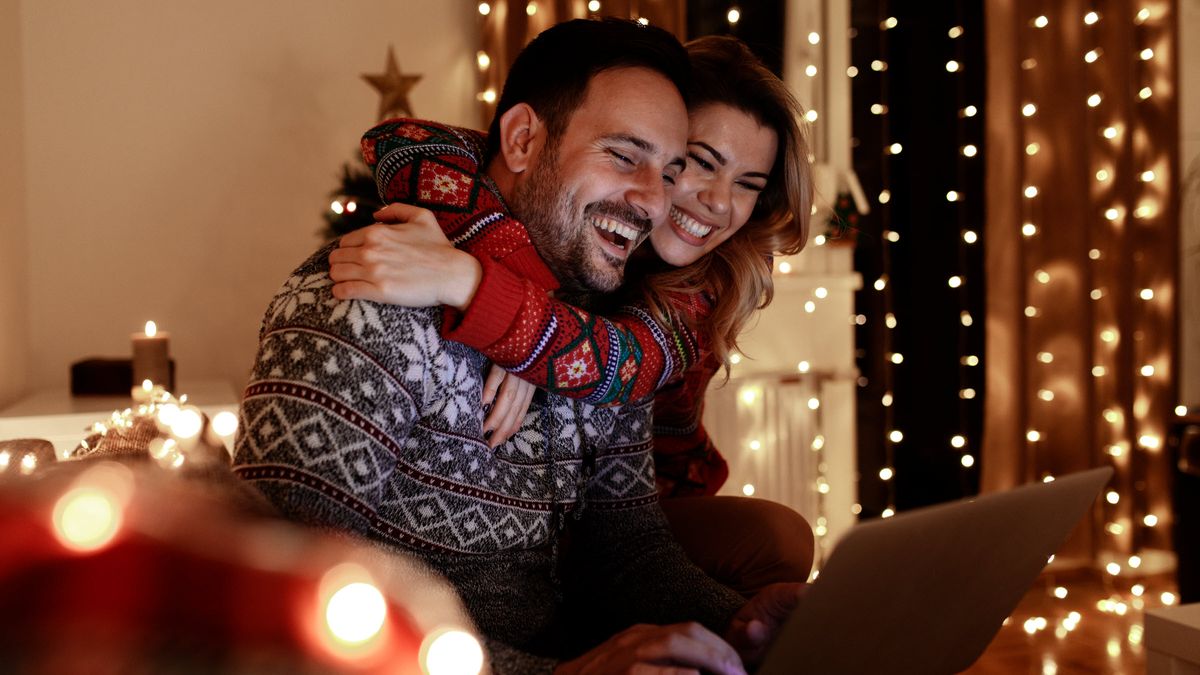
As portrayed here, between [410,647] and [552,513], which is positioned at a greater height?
[410,647]

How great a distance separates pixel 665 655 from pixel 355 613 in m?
0.59

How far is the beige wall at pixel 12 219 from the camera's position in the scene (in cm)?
233

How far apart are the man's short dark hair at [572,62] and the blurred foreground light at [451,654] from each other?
3.28ft

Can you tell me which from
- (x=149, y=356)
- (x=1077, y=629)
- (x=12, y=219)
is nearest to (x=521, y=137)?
(x=149, y=356)

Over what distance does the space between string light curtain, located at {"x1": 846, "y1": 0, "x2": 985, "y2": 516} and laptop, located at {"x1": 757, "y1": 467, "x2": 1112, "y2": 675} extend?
7.47ft

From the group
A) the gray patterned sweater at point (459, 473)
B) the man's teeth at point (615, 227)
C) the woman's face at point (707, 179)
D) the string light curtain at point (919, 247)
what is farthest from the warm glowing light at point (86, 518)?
the string light curtain at point (919, 247)

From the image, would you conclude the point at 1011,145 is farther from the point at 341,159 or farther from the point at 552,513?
the point at 552,513

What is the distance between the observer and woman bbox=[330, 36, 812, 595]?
44.0 inches

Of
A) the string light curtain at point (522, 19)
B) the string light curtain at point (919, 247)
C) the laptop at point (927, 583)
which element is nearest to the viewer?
the laptop at point (927, 583)

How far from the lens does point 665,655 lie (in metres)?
0.93

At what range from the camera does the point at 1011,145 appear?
333cm

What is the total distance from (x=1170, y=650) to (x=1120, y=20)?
281cm

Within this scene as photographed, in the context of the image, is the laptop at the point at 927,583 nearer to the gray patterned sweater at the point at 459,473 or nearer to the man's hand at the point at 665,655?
the man's hand at the point at 665,655

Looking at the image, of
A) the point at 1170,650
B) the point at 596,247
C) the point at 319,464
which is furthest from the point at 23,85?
the point at 1170,650
